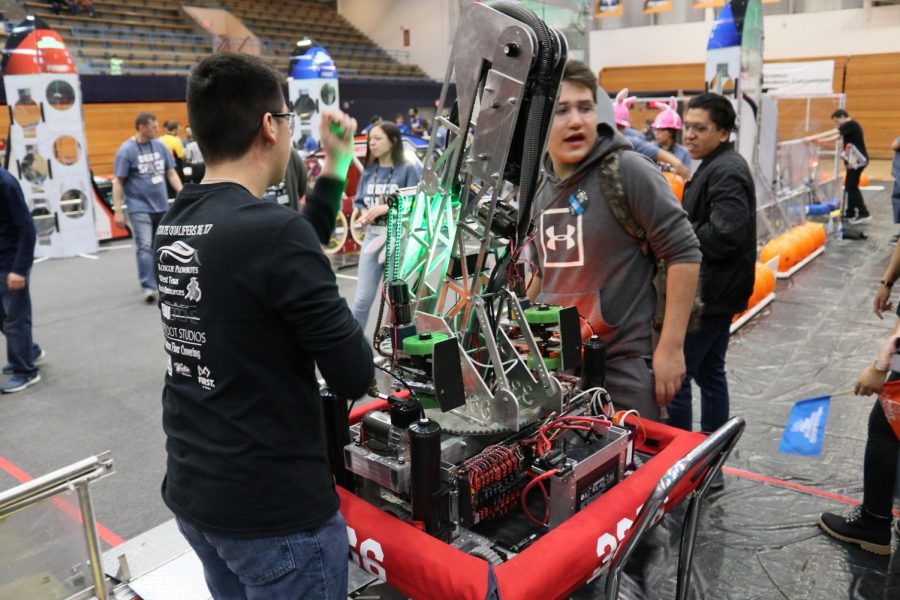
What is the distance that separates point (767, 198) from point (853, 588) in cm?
613

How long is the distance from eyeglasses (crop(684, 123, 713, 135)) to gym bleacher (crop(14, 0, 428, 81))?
14.0 metres

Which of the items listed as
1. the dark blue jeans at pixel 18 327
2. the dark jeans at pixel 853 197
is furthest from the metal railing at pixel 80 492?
the dark jeans at pixel 853 197

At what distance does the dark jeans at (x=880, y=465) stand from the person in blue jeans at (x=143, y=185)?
6005 millimetres

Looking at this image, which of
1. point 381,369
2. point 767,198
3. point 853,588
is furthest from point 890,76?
point 381,369

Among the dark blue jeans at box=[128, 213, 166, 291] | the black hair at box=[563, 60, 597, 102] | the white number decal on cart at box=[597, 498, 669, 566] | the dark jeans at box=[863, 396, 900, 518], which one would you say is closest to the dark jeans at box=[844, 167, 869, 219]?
the dark jeans at box=[863, 396, 900, 518]

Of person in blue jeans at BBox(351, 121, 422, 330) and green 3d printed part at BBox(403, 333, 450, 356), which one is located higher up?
person in blue jeans at BBox(351, 121, 422, 330)

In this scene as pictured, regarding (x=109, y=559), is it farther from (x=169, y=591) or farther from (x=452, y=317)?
(x=452, y=317)

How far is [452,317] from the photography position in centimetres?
185

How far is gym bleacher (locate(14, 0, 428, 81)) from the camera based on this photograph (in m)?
15.5

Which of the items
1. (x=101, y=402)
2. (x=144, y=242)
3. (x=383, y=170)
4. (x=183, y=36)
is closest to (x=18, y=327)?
(x=101, y=402)

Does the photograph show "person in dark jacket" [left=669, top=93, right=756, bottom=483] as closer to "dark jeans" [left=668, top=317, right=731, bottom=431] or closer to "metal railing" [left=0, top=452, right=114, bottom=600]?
"dark jeans" [left=668, top=317, right=731, bottom=431]

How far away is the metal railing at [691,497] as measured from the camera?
1.47 metres

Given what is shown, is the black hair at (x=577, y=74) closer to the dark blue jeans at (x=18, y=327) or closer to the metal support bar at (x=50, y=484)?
the metal support bar at (x=50, y=484)

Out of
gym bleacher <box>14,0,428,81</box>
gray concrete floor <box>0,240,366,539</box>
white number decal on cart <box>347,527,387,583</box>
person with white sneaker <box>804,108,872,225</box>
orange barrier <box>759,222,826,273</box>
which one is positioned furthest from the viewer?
gym bleacher <box>14,0,428,81</box>
